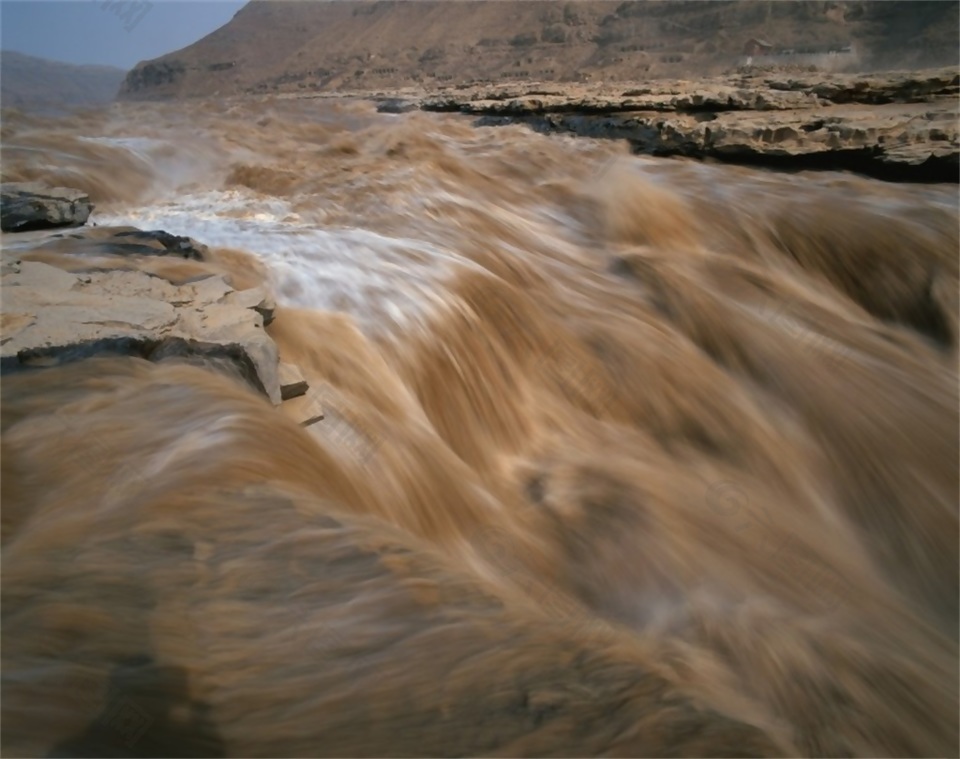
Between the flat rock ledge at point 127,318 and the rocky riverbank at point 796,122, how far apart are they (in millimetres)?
5219

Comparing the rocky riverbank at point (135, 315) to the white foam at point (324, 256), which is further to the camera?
the white foam at point (324, 256)

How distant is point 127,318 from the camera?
7.57 feet

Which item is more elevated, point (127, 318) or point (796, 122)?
point (796, 122)

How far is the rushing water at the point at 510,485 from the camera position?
3.77 feet

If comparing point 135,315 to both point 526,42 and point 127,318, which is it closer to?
point 127,318

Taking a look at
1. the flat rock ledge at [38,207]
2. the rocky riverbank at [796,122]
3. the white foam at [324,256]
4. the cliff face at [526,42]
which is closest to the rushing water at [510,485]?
the white foam at [324,256]

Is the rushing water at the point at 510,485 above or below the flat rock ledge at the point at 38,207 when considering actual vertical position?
below

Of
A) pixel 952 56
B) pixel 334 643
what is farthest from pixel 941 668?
pixel 952 56

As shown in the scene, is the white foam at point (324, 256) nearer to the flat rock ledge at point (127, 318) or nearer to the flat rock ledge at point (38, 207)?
the flat rock ledge at point (38, 207)

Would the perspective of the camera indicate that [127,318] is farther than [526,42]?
No

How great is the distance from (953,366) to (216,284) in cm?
364

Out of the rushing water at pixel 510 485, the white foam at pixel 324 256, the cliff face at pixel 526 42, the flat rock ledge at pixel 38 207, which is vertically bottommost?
the rushing water at pixel 510 485

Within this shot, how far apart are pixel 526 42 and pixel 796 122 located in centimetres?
3194

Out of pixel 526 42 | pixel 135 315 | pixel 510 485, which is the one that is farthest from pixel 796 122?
pixel 526 42
